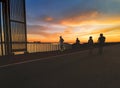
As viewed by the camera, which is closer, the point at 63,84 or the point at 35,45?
the point at 63,84

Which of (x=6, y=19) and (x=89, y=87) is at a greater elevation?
(x=6, y=19)

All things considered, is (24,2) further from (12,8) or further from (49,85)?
(49,85)

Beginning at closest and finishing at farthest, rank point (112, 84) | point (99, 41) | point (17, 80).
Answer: point (112, 84), point (17, 80), point (99, 41)

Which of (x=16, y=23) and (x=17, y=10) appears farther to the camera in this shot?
(x=16, y=23)

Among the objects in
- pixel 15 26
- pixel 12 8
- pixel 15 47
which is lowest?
pixel 15 47

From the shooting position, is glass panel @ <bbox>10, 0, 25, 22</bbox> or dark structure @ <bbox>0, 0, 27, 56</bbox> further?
glass panel @ <bbox>10, 0, 25, 22</bbox>

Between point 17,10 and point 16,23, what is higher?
point 17,10

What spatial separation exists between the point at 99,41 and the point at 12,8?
1394 inches

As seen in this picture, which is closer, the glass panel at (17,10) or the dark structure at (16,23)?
the dark structure at (16,23)

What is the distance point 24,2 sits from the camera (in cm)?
4778

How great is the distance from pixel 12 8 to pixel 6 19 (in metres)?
8.16

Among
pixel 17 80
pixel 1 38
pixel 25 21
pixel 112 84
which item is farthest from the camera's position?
pixel 25 21

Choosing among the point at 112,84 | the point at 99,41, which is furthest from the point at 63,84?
the point at 99,41

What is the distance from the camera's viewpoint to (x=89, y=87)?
5.48 meters
